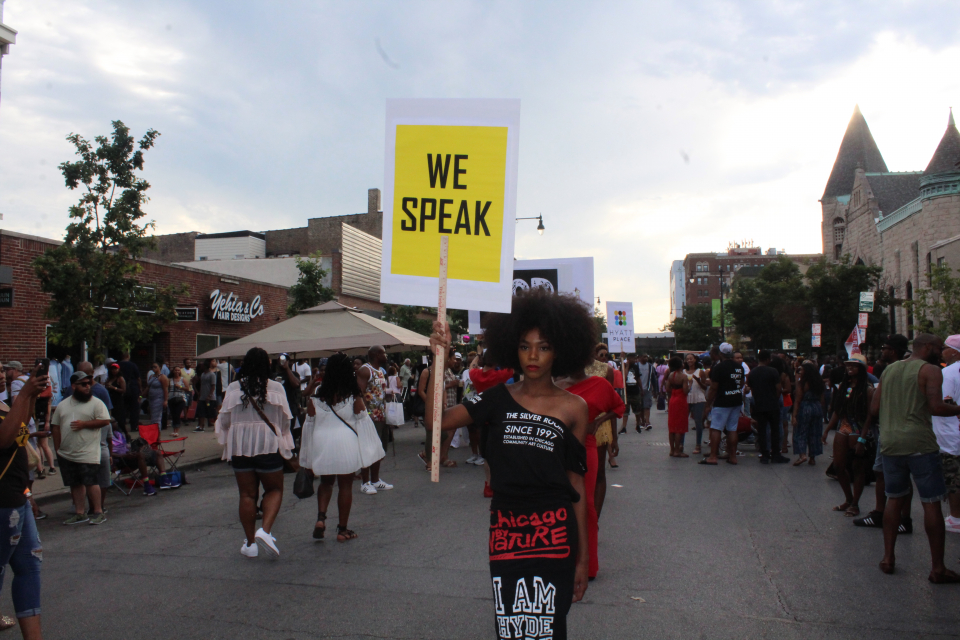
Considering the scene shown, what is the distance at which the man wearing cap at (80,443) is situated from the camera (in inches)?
304

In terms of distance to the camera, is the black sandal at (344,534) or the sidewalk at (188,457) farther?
the sidewalk at (188,457)

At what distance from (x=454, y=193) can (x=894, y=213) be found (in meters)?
51.1

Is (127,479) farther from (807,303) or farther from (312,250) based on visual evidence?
(807,303)

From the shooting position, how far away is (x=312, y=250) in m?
41.6

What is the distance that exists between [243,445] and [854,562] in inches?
196

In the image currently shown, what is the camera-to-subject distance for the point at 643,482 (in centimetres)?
941

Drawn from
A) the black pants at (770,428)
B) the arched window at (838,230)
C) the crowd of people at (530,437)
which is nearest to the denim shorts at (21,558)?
the crowd of people at (530,437)

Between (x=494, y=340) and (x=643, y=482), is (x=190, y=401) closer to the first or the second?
(x=643, y=482)

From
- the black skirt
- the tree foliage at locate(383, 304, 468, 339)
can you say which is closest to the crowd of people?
the black skirt

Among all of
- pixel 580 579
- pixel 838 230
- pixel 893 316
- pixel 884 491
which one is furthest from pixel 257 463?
pixel 838 230

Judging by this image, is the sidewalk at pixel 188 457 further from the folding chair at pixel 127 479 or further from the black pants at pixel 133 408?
the black pants at pixel 133 408

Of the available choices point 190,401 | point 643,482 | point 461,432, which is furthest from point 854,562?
point 190,401

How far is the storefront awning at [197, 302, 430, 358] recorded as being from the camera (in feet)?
41.0

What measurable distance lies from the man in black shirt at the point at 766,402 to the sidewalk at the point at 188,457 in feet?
28.6
